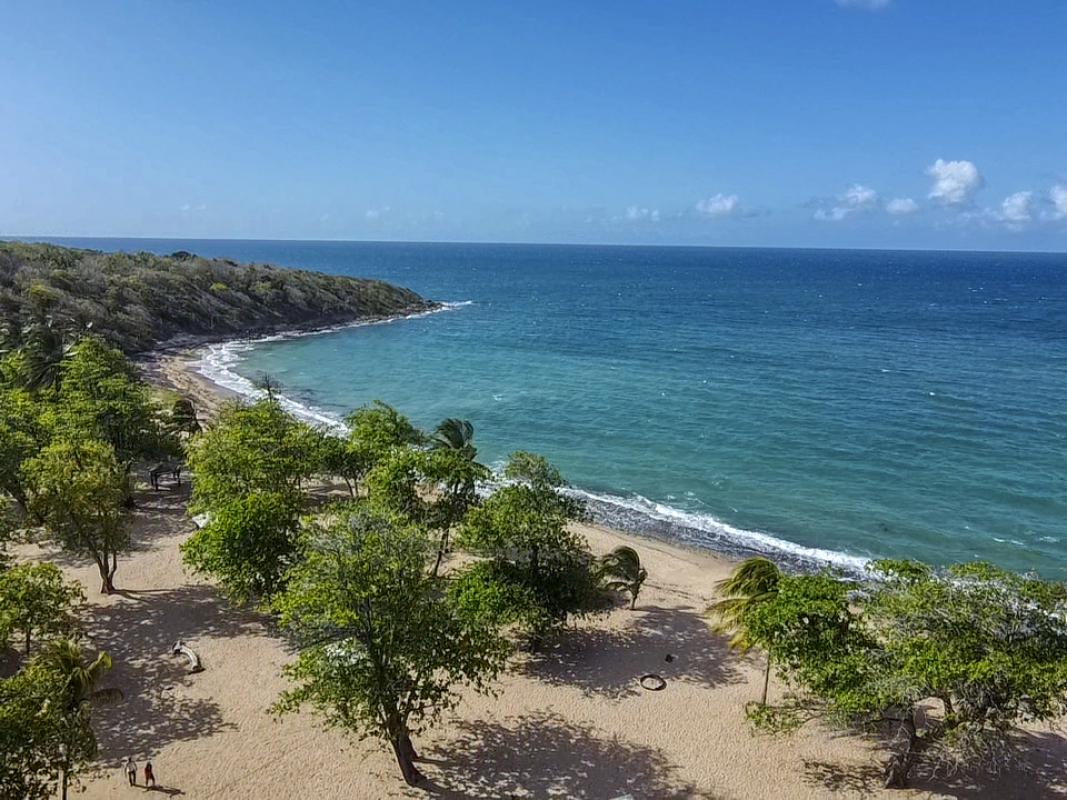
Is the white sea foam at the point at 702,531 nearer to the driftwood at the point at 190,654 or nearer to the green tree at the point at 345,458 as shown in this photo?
the green tree at the point at 345,458

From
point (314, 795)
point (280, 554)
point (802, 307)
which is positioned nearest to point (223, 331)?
point (280, 554)

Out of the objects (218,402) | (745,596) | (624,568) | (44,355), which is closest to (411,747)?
(624,568)

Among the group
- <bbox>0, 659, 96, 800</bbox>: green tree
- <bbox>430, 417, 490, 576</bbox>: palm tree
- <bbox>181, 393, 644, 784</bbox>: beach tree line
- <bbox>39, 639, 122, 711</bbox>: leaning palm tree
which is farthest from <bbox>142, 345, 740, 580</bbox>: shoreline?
<bbox>0, 659, 96, 800</bbox>: green tree

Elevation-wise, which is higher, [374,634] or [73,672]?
[374,634]

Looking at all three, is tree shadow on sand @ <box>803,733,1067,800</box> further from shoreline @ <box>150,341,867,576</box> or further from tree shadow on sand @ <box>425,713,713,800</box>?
shoreline @ <box>150,341,867,576</box>

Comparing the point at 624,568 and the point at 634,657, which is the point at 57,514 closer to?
the point at 624,568

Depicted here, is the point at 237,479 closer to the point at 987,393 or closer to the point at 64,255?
the point at 987,393

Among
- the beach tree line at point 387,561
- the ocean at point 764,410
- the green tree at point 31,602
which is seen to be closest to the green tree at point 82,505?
the beach tree line at point 387,561
